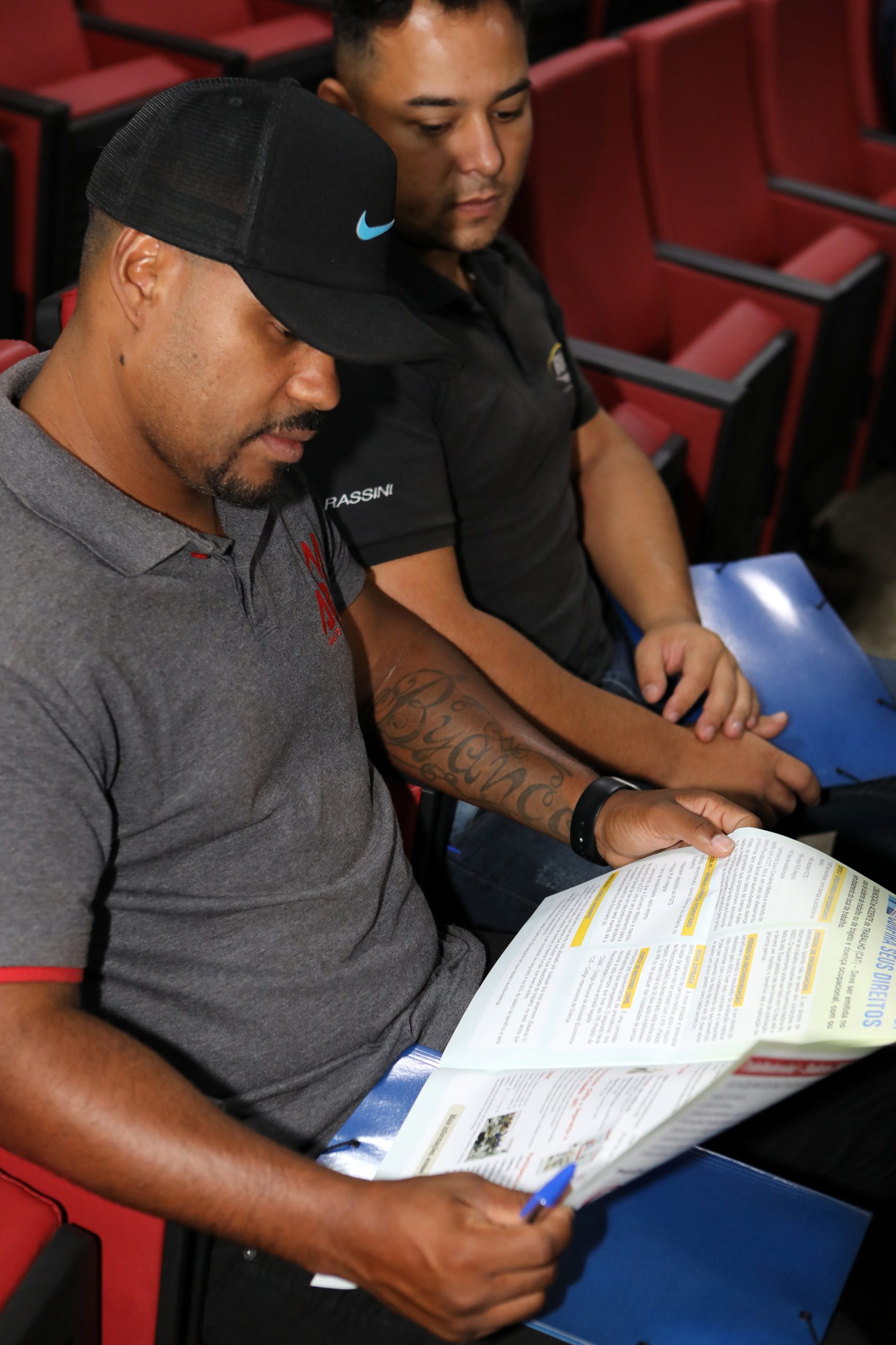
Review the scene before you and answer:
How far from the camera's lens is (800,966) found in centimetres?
84

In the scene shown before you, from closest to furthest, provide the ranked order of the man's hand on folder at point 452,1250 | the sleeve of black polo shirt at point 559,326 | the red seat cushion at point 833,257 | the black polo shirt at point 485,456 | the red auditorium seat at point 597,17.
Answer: the man's hand on folder at point 452,1250 < the black polo shirt at point 485,456 < the sleeve of black polo shirt at point 559,326 < the red seat cushion at point 833,257 < the red auditorium seat at point 597,17

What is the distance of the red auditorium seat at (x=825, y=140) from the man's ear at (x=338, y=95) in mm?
1754

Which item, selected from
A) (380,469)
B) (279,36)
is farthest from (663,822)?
(279,36)

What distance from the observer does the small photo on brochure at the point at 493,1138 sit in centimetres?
79

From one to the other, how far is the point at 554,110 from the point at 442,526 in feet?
4.06

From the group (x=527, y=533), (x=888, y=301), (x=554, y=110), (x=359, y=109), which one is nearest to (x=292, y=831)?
(x=527, y=533)

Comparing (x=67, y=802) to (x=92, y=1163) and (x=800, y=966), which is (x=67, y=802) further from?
(x=800, y=966)

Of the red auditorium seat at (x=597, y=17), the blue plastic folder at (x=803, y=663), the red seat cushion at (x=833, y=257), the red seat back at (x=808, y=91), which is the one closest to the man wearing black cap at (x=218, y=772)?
the blue plastic folder at (x=803, y=663)

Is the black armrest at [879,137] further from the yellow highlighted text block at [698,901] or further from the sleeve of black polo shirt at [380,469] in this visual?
the yellow highlighted text block at [698,901]

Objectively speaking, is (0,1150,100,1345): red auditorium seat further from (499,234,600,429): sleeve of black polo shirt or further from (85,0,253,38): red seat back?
(85,0,253,38): red seat back

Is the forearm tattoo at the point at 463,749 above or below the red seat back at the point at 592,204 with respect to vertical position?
below

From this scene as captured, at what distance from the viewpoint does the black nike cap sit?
789mm

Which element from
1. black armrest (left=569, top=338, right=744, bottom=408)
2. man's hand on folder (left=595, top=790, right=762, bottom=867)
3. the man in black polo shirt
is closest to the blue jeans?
the man in black polo shirt

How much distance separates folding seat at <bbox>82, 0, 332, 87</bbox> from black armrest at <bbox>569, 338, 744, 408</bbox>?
0.98 m
